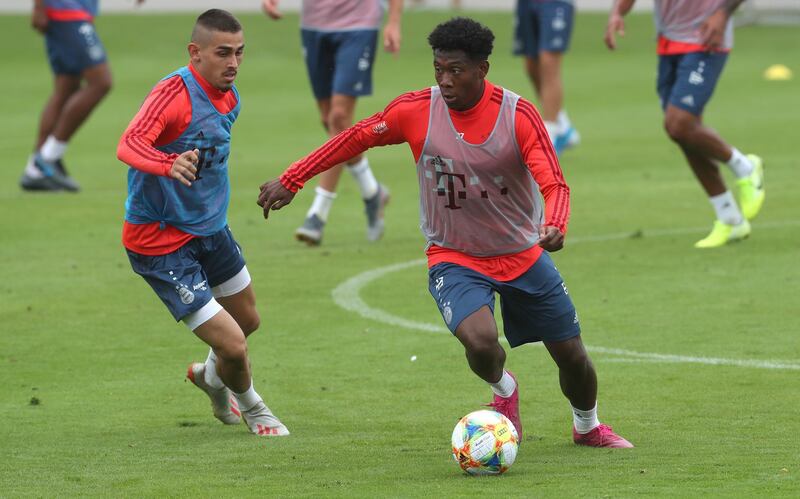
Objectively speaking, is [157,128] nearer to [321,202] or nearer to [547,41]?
[321,202]

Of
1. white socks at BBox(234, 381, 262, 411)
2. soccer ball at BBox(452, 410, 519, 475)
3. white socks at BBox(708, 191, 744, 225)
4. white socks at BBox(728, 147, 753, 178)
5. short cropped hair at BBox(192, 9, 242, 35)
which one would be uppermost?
short cropped hair at BBox(192, 9, 242, 35)

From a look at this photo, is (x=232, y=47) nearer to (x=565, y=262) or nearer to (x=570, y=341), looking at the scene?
(x=570, y=341)

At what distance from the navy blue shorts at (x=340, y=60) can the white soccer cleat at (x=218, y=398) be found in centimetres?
531

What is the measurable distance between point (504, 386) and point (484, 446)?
2.42 ft

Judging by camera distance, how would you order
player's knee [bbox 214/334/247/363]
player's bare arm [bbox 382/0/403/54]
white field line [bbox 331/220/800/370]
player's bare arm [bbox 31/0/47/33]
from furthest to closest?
player's bare arm [bbox 31/0/47/33] < player's bare arm [bbox 382/0/403/54] < white field line [bbox 331/220/800/370] < player's knee [bbox 214/334/247/363]

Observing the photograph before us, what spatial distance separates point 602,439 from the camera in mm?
6574

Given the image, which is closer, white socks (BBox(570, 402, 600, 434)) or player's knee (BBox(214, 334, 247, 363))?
white socks (BBox(570, 402, 600, 434))

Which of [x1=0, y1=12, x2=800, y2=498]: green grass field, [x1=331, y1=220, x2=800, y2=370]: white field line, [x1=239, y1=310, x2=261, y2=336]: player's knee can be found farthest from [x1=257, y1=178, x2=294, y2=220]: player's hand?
[x1=331, y1=220, x2=800, y2=370]: white field line

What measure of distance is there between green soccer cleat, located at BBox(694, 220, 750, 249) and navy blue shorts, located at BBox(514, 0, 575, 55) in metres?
4.37

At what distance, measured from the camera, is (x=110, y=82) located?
15.3 metres

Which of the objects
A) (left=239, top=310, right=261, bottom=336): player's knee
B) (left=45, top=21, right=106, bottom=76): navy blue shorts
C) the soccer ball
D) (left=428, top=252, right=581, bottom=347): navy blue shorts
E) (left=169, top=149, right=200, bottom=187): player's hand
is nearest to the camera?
the soccer ball

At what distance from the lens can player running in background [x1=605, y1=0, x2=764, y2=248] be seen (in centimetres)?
1149

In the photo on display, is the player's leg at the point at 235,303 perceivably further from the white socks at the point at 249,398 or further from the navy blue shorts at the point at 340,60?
the navy blue shorts at the point at 340,60

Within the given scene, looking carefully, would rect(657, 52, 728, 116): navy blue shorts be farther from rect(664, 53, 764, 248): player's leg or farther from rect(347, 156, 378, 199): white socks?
rect(347, 156, 378, 199): white socks
